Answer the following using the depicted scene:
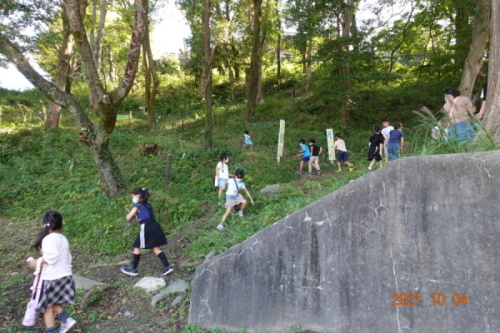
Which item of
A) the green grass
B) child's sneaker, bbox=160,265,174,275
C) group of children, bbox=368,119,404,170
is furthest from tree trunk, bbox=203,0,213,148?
child's sneaker, bbox=160,265,174,275

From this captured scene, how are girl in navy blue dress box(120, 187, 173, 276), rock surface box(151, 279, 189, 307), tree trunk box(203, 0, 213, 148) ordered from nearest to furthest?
1. rock surface box(151, 279, 189, 307)
2. girl in navy blue dress box(120, 187, 173, 276)
3. tree trunk box(203, 0, 213, 148)

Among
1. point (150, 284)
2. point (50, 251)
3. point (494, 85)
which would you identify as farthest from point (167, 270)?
point (494, 85)

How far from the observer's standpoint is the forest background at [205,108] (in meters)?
7.34

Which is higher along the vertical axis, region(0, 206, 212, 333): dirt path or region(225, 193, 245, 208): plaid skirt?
region(225, 193, 245, 208): plaid skirt

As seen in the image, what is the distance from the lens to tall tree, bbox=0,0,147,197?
310 inches

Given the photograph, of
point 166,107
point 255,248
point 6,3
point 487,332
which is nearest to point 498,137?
point 487,332

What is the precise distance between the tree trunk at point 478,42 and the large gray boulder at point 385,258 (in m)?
12.9

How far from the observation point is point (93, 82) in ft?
26.8

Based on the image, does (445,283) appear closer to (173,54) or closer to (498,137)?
(498,137)

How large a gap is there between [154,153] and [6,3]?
667 cm

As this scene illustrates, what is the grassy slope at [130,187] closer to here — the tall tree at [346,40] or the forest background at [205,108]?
the forest background at [205,108]
